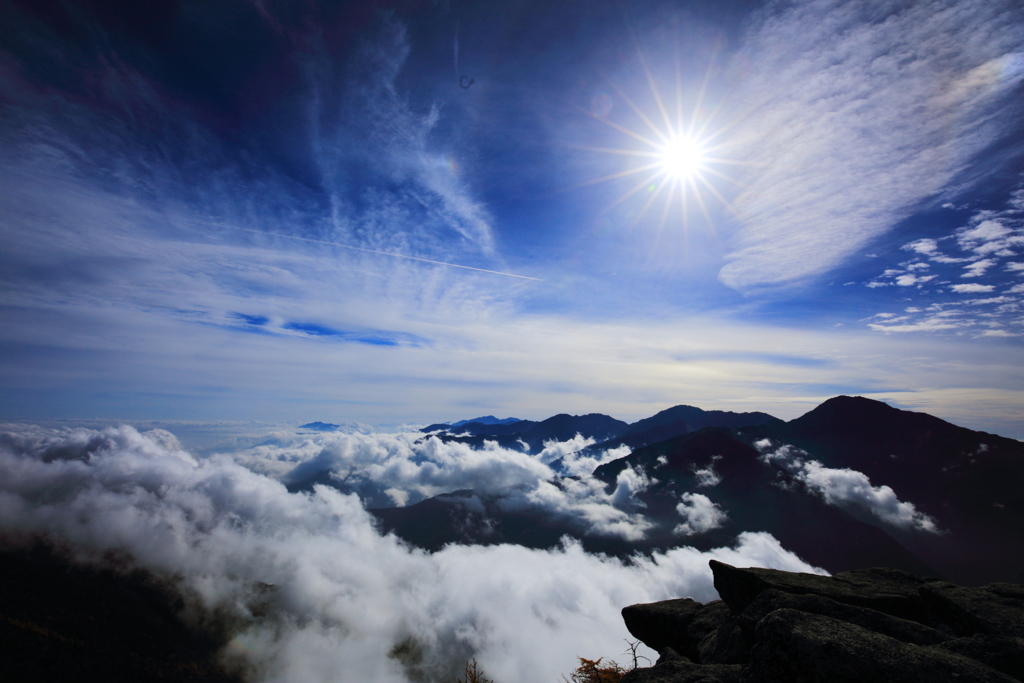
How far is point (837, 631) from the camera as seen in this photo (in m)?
7.99

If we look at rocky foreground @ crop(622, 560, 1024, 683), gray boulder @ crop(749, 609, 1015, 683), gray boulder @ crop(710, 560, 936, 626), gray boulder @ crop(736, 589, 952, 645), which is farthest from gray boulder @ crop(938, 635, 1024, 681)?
gray boulder @ crop(710, 560, 936, 626)

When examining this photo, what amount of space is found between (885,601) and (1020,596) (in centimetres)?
666

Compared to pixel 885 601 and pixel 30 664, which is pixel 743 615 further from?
pixel 30 664

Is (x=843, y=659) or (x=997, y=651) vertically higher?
(x=843, y=659)

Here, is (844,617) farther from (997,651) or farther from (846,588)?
(846,588)

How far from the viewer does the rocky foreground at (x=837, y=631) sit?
7.29 metres

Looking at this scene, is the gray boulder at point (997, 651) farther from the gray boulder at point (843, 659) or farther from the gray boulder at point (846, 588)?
the gray boulder at point (846, 588)

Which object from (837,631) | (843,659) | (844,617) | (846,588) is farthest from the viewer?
(846,588)

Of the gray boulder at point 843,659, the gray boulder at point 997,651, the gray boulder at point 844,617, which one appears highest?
the gray boulder at point 843,659

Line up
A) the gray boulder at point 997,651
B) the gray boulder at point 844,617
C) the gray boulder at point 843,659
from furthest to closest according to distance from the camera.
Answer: the gray boulder at point 844,617
the gray boulder at point 997,651
the gray boulder at point 843,659

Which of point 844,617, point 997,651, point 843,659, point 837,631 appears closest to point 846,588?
point 844,617

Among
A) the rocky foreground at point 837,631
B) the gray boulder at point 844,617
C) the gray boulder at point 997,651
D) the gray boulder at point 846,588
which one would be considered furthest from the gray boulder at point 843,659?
the gray boulder at point 846,588

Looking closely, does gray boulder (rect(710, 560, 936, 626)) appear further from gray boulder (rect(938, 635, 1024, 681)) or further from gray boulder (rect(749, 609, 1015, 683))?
gray boulder (rect(749, 609, 1015, 683))

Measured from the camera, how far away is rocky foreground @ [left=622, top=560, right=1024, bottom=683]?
7.29 metres
